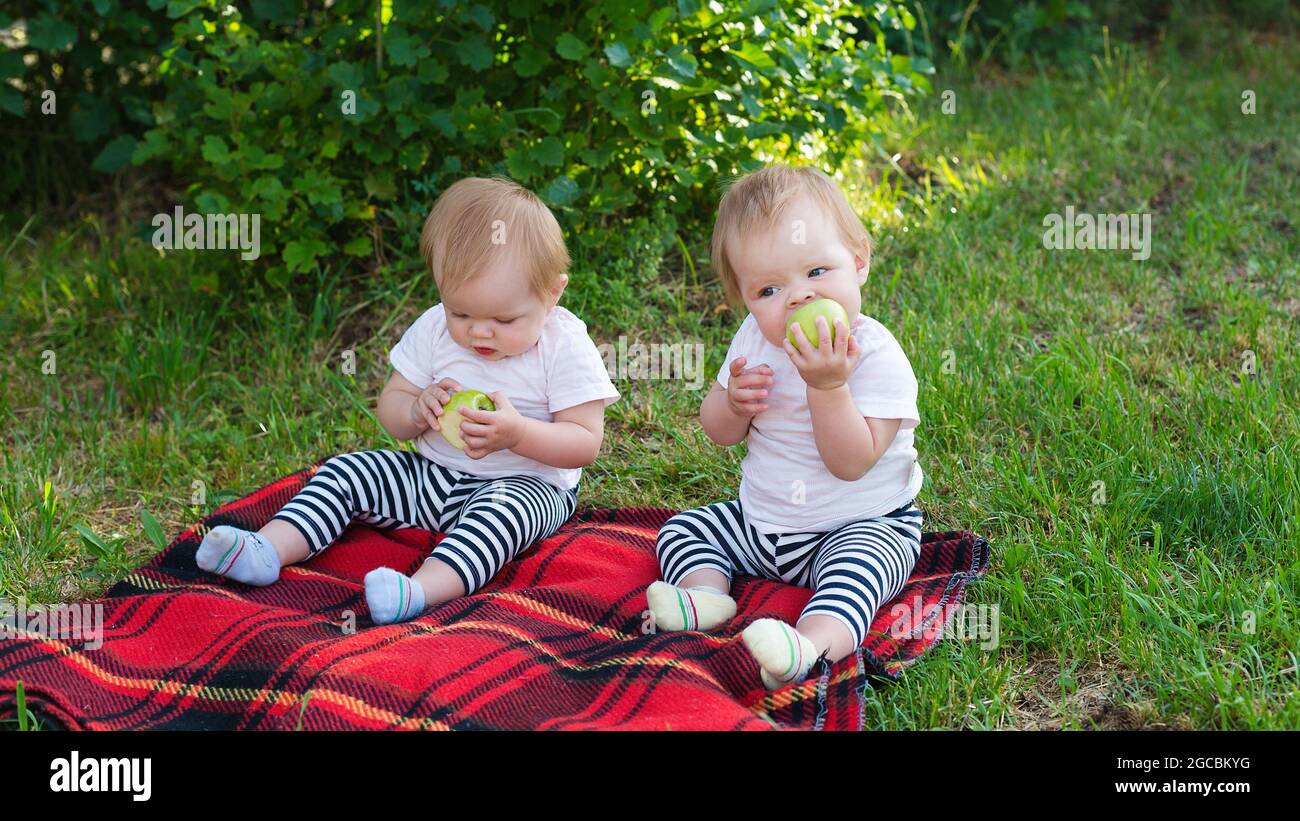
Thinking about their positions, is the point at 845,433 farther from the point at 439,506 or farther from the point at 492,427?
the point at 439,506

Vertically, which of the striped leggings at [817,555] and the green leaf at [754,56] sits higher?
the green leaf at [754,56]

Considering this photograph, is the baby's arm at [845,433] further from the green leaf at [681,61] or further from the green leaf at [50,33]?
the green leaf at [50,33]

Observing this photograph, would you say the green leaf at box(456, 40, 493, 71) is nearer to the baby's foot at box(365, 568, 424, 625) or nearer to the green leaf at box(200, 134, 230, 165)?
the green leaf at box(200, 134, 230, 165)

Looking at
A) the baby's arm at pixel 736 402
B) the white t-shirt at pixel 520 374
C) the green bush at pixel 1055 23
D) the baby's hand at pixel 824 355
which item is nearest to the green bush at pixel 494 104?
the white t-shirt at pixel 520 374

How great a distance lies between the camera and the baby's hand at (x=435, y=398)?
2951mm

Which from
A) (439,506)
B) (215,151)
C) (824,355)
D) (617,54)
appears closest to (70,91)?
(215,151)

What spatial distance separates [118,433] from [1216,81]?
4751 mm

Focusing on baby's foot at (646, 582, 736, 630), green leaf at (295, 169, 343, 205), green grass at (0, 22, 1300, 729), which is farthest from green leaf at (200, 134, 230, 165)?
baby's foot at (646, 582, 736, 630)

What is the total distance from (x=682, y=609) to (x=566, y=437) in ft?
1.80

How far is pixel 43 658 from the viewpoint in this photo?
2.46 meters

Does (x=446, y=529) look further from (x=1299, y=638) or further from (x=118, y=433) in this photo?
(x=1299, y=638)

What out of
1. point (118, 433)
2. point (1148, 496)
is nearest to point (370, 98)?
point (118, 433)

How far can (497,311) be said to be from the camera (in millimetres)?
2904

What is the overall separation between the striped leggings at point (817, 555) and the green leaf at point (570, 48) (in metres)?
1.48
